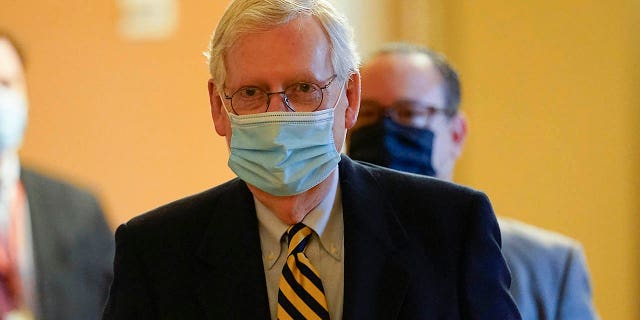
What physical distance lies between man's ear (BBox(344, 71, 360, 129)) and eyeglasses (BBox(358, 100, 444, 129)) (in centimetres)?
91

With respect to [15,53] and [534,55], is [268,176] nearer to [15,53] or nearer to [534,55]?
[15,53]

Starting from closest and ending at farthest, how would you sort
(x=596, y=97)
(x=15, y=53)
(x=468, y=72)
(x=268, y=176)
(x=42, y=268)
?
(x=268, y=176)
(x=42, y=268)
(x=15, y=53)
(x=596, y=97)
(x=468, y=72)

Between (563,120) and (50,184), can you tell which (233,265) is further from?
(563,120)

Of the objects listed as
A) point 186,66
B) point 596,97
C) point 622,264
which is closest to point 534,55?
point 596,97

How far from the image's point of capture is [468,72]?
5.41 m

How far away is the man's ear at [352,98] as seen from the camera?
2.26m

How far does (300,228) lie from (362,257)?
0.14 metres

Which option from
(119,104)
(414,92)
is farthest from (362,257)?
(119,104)

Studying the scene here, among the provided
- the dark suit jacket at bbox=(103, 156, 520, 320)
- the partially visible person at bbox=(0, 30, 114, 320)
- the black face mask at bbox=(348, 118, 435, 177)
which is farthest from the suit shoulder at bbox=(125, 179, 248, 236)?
the partially visible person at bbox=(0, 30, 114, 320)

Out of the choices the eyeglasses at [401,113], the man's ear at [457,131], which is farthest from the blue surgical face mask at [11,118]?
the man's ear at [457,131]

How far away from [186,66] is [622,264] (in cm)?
214

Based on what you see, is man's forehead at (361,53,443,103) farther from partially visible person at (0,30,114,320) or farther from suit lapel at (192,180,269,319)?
partially visible person at (0,30,114,320)

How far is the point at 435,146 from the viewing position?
325cm

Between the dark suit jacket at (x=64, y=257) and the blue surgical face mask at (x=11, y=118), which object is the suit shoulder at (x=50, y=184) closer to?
the dark suit jacket at (x=64, y=257)
